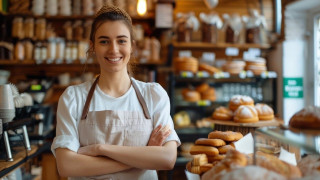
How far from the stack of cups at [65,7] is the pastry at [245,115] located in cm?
287

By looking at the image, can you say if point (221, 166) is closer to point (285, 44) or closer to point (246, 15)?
point (285, 44)

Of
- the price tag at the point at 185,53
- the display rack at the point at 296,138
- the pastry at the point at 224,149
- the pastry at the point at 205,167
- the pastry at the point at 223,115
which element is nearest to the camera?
the display rack at the point at 296,138

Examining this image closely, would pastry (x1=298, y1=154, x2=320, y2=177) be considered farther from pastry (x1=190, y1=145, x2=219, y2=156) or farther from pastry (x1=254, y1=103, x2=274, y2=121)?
pastry (x1=254, y1=103, x2=274, y2=121)

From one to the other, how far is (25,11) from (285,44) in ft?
11.8

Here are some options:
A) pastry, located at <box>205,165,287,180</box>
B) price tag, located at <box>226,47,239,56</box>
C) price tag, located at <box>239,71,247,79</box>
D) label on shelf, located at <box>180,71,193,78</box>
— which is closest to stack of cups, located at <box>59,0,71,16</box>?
label on shelf, located at <box>180,71,193,78</box>

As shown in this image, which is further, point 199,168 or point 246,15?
point 246,15

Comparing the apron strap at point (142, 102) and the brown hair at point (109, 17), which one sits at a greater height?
the brown hair at point (109, 17)

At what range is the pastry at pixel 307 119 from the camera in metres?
1.11

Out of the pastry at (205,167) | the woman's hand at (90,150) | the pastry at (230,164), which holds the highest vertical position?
the pastry at (230,164)

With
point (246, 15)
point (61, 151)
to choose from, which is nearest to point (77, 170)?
point (61, 151)

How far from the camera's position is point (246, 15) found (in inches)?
201

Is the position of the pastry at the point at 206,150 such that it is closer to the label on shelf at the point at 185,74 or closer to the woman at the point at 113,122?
the woman at the point at 113,122

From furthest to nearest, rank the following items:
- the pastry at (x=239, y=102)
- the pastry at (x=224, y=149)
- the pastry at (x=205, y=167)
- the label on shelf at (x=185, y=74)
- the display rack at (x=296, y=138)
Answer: the label on shelf at (x=185, y=74), the pastry at (x=239, y=102), the pastry at (x=224, y=149), the pastry at (x=205, y=167), the display rack at (x=296, y=138)

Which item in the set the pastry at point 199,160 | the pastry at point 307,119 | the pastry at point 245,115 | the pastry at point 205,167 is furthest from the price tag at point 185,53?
the pastry at point 307,119
